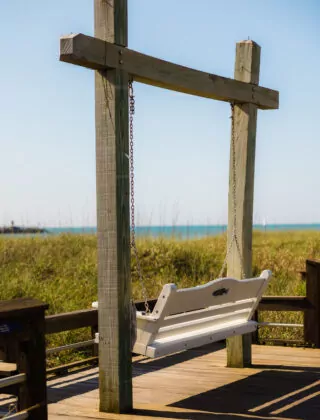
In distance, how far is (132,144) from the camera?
4938 millimetres

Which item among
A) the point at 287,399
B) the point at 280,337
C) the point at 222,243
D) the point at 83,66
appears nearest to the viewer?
the point at 83,66

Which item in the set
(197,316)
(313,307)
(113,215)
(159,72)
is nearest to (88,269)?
(313,307)

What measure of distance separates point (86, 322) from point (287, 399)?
1.92 metres

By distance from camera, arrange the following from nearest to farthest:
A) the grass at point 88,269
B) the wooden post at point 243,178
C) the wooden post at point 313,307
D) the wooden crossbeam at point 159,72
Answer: the wooden crossbeam at point 159,72, the wooden post at point 243,178, the wooden post at point 313,307, the grass at point 88,269

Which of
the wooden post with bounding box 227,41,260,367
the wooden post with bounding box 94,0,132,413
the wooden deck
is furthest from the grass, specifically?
the wooden post with bounding box 94,0,132,413

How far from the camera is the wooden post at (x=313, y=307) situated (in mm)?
7230

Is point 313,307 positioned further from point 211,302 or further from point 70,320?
point 70,320

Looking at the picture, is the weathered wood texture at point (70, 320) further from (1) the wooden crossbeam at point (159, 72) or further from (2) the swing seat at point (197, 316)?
(1) the wooden crossbeam at point (159, 72)

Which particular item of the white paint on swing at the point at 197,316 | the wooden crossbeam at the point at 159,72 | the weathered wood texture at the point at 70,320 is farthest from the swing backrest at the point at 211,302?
the wooden crossbeam at the point at 159,72

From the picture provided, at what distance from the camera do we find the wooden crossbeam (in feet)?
15.0

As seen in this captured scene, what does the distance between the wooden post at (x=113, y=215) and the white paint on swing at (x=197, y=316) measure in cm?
14

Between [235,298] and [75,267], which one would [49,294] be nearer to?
[75,267]

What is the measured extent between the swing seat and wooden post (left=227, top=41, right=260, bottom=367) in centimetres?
50

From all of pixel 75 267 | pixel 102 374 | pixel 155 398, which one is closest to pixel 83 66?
pixel 102 374
